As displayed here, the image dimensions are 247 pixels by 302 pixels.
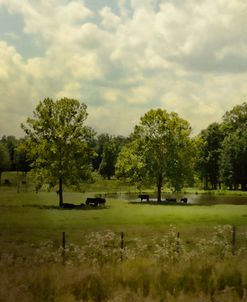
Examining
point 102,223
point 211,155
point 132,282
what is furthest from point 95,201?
point 211,155

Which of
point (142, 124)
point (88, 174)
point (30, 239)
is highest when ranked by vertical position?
point (142, 124)

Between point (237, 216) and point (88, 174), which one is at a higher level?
point (88, 174)

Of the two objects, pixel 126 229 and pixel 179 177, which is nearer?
pixel 126 229

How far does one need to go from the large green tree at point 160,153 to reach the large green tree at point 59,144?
56.3 feet

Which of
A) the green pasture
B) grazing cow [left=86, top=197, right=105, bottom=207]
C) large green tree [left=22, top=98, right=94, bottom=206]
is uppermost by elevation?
large green tree [left=22, top=98, right=94, bottom=206]

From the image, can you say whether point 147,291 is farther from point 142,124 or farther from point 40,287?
point 142,124

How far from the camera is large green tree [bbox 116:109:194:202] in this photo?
85.6 metres

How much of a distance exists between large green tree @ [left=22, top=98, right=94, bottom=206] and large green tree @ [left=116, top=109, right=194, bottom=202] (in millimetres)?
17174

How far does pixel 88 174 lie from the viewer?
2751 inches

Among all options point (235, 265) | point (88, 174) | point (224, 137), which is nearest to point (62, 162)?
point (88, 174)

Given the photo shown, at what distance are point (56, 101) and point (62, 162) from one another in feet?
29.1

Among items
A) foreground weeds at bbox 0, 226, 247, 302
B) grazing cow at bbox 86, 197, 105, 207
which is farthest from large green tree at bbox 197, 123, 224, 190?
foreground weeds at bbox 0, 226, 247, 302

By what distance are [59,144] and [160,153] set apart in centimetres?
2299

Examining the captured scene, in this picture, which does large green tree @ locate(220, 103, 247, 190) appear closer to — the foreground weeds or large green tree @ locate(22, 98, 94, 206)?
large green tree @ locate(22, 98, 94, 206)
